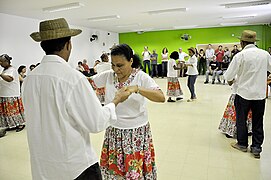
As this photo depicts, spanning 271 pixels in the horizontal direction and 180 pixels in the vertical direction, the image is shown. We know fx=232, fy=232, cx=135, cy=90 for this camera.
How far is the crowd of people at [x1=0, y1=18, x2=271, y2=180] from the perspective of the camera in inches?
45.2

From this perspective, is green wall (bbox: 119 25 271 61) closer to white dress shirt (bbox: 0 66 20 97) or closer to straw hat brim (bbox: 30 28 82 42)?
white dress shirt (bbox: 0 66 20 97)

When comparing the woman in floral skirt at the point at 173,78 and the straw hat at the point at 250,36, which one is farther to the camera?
the woman in floral skirt at the point at 173,78

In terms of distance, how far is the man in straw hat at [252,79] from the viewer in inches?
115

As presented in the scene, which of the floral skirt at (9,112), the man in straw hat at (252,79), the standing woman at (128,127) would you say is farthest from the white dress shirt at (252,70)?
the floral skirt at (9,112)

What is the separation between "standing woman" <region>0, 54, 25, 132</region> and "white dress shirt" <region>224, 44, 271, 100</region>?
3894mm

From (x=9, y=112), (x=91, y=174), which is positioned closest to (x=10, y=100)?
(x=9, y=112)

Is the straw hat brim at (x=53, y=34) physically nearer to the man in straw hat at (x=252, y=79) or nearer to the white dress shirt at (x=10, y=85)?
the man in straw hat at (x=252, y=79)

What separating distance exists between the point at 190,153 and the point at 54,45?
8.72 feet

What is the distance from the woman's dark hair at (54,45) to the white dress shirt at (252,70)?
2.45m

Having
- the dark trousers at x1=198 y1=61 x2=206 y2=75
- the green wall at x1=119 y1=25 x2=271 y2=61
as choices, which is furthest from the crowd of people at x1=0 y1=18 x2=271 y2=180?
the green wall at x1=119 y1=25 x2=271 y2=61

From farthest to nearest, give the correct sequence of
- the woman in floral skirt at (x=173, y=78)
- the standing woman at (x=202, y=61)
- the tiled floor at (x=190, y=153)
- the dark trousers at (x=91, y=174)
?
1. the standing woman at (x=202, y=61)
2. the woman in floral skirt at (x=173, y=78)
3. the tiled floor at (x=190, y=153)
4. the dark trousers at (x=91, y=174)

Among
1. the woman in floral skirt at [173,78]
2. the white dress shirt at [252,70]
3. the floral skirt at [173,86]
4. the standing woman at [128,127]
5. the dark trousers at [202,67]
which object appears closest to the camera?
the standing woman at [128,127]

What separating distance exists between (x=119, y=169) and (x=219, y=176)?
4.78 feet

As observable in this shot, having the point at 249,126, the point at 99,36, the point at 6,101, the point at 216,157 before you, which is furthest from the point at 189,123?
the point at 99,36
